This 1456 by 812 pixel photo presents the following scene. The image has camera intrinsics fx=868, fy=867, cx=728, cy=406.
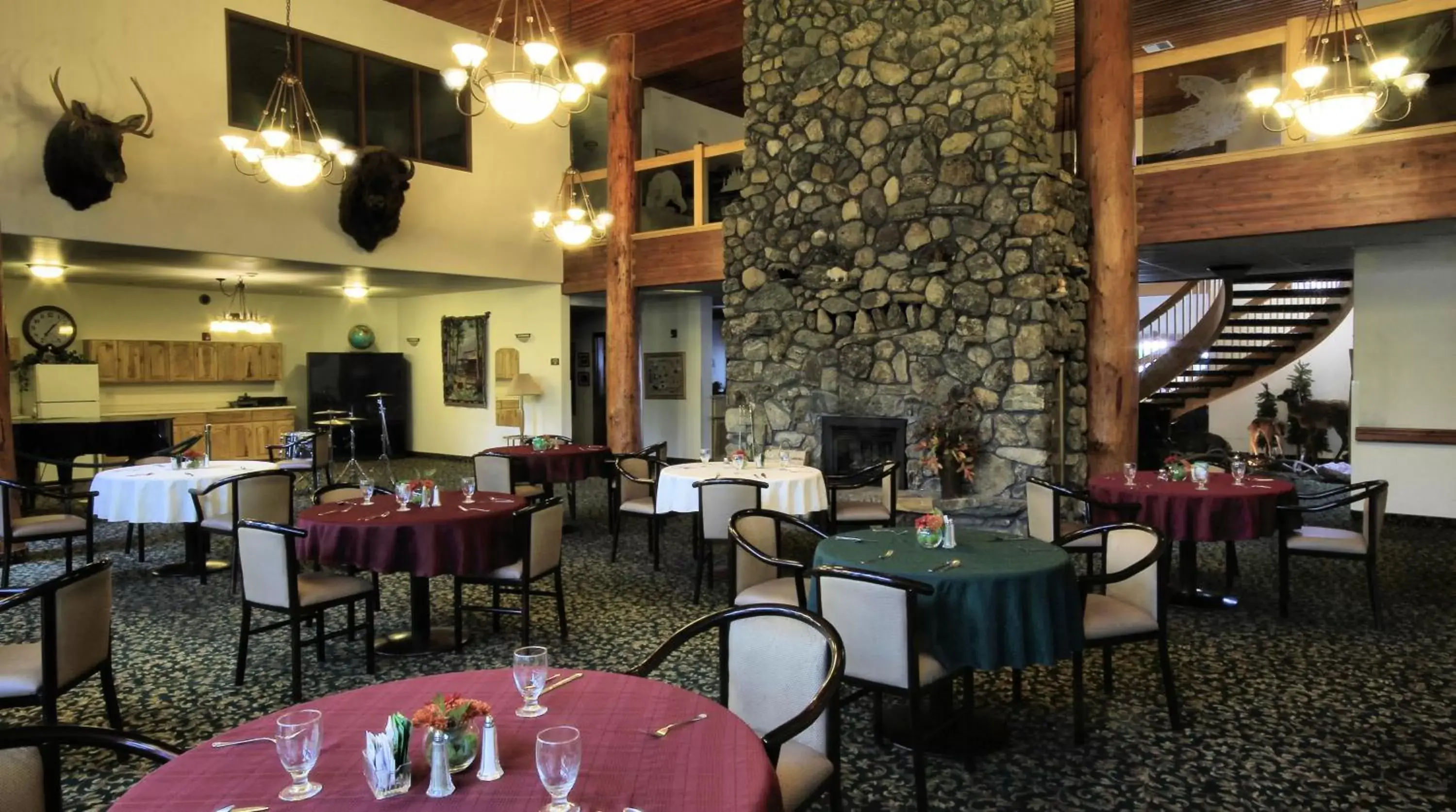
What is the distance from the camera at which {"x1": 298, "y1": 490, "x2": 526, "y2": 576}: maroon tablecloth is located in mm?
4266

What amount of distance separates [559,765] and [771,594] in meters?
2.43

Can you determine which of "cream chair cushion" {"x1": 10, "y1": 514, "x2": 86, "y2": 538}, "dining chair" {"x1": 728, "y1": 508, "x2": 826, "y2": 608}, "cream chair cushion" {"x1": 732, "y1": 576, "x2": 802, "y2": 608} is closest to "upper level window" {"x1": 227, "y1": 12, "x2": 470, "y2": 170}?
"cream chair cushion" {"x1": 10, "y1": 514, "x2": 86, "y2": 538}

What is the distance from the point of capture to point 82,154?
704 cm

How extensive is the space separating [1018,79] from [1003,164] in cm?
74

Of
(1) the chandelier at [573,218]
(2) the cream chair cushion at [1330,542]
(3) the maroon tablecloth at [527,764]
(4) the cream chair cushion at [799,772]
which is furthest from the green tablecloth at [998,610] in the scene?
(1) the chandelier at [573,218]

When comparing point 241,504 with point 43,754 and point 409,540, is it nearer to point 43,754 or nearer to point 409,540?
point 409,540

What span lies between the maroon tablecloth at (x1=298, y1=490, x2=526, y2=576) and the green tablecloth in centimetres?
198

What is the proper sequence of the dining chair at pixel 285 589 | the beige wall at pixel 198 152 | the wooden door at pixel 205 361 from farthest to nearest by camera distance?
the wooden door at pixel 205 361, the beige wall at pixel 198 152, the dining chair at pixel 285 589

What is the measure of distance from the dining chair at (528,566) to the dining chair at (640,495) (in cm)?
172

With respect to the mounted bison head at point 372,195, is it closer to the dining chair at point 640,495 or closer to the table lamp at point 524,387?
the table lamp at point 524,387

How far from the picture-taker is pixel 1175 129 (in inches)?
332

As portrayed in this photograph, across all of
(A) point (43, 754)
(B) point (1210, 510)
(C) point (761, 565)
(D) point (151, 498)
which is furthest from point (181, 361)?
(B) point (1210, 510)

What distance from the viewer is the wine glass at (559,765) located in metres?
1.47

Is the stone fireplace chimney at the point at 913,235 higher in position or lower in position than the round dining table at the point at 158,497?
higher
